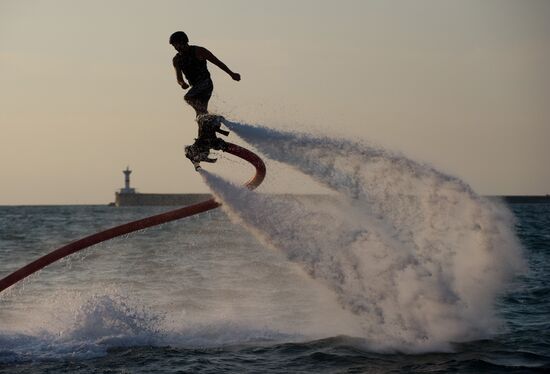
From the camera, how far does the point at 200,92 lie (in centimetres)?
1531

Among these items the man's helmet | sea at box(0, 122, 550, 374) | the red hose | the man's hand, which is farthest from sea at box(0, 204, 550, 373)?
the man's helmet

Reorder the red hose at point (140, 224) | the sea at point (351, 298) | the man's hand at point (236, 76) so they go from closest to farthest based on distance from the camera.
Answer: the man's hand at point (236, 76), the sea at point (351, 298), the red hose at point (140, 224)

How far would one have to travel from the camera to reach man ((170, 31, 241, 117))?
593 inches

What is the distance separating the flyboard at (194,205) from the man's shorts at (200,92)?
1.32 ft

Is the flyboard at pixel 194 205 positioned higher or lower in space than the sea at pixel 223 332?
higher

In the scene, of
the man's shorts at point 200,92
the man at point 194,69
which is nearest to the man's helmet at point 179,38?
the man at point 194,69

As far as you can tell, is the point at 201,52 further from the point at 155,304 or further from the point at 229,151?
the point at 155,304

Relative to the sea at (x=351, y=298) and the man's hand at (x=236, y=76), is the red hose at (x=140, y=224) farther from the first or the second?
the man's hand at (x=236, y=76)

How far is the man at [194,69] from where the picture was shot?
49.4 ft

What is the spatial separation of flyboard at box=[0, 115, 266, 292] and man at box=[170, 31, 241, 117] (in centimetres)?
43

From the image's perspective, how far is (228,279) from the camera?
2722cm

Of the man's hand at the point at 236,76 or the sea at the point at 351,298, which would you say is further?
the sea at the point at 351,298

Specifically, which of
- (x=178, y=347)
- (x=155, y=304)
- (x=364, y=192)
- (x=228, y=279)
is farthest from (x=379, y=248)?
(x=228, y=279)

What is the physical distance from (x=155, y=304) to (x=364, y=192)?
7378mm
